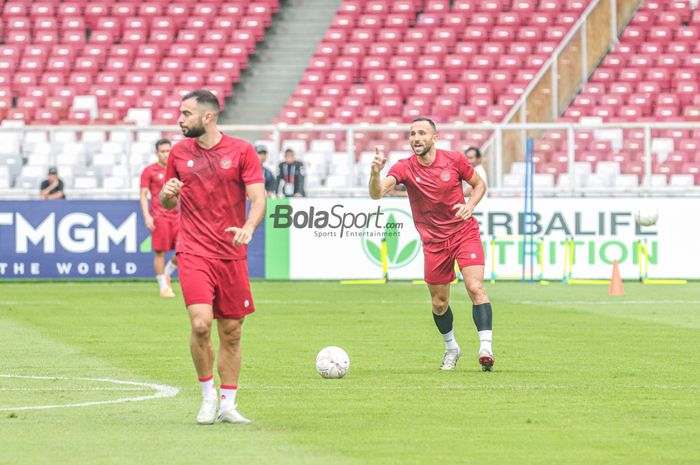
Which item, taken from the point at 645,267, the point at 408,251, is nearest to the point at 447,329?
the point at 408,251

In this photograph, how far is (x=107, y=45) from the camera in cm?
3831

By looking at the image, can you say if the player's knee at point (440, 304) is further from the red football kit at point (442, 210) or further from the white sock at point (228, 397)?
the white sock at point (228, 397)

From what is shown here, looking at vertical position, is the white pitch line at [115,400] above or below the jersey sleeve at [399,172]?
below

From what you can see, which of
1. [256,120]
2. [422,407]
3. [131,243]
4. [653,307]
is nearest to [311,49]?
[256,120]

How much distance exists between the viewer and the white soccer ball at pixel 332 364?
41.1 ft

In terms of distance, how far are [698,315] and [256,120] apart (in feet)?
57.2

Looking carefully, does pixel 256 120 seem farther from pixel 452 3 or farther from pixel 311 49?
pixel 452 3

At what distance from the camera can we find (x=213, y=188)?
9961 mm

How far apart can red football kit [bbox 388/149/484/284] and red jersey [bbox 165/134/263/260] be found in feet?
12.1

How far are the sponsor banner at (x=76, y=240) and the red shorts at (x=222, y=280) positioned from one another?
17.5 meters

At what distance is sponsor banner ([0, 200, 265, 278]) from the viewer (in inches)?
1085

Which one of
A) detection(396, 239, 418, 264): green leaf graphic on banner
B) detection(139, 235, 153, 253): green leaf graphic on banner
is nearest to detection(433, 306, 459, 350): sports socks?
detection(396, 239, 418, 264): green leaf graphic on banner

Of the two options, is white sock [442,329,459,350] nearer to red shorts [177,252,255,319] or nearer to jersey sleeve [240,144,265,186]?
red shorts [177,252,255,319]

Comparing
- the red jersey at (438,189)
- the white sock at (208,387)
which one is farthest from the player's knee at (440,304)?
the white sock at (208,387)
